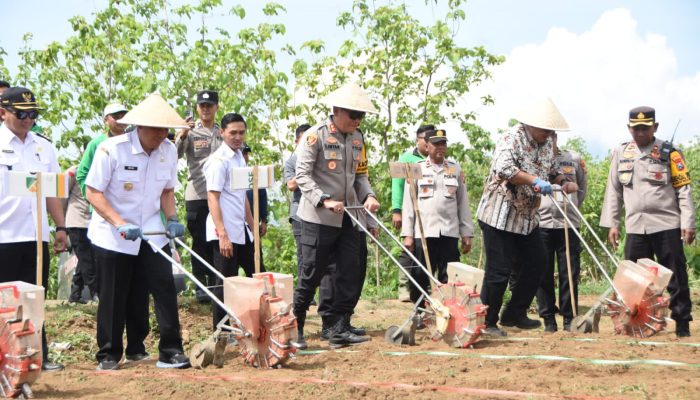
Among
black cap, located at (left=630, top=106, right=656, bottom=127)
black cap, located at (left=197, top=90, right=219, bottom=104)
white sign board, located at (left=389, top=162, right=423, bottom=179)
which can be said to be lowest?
white sign board, located at (left=389, top=162, right=423, bottom=179)

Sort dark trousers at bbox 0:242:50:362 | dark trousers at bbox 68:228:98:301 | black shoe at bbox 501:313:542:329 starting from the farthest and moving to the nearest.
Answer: dark trousers at bbox 68:228:98:301 < black shoe at bbox 501:313:542:329 < dark trousers at bbox 0:242:50:362

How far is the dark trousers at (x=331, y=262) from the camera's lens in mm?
6766

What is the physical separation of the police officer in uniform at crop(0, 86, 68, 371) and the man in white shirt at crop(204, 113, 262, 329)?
1.29 meters

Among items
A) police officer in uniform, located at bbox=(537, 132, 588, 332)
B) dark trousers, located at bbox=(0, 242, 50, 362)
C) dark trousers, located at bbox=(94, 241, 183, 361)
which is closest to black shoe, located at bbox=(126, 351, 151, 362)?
dark trousers, located at bbox=(94, 241, 183, 361)

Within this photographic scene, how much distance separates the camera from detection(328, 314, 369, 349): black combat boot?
6.85 metres

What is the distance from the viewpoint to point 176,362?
592 centimetres

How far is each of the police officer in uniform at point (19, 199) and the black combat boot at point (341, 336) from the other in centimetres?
202

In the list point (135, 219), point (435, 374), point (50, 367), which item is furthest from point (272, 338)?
point (50, 367)

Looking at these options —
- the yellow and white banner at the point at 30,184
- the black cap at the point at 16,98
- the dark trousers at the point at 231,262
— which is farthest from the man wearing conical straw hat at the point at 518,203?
the black cap at the point at 16,98

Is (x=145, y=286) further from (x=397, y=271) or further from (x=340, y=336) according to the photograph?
(x=397, y=271)

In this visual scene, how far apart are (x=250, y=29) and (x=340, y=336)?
5.61 meters

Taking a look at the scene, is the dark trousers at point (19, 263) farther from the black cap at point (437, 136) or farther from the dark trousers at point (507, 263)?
the black cap at point (437, 136)

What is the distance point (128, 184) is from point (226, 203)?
1.39 metres

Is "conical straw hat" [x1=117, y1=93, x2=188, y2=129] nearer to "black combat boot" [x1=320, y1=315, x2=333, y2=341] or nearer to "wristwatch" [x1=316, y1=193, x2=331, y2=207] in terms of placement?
"wristwatch" [x1=316, y1=193, x2=331, y2=207]
